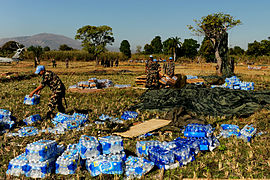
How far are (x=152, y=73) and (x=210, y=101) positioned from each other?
16.2ft

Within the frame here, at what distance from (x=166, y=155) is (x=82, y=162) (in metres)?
1.56

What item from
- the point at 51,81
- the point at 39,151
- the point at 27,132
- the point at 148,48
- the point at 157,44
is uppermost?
the point at 157,44

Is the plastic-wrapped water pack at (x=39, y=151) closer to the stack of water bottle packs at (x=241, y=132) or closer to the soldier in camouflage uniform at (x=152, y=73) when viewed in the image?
the stack of water bottle packs at (x=241, y=132)

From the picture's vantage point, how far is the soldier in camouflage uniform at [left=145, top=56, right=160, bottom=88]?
42.2ft

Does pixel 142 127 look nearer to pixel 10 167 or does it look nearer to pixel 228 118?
pixel 228 118

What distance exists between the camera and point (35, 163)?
13.1ft

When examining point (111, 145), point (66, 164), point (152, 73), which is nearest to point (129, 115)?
point (111, 145)

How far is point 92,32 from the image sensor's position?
3869 cm

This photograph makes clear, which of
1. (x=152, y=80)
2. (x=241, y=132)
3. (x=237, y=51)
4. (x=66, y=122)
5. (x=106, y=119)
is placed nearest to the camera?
(x=241, y=132)

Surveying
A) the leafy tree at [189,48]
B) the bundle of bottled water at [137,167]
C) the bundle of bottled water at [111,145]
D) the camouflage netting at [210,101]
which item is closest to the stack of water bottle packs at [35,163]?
the bundle of bottled water at [111,145]

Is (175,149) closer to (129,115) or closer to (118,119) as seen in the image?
(118,119)

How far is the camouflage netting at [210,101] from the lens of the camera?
25.9 ft

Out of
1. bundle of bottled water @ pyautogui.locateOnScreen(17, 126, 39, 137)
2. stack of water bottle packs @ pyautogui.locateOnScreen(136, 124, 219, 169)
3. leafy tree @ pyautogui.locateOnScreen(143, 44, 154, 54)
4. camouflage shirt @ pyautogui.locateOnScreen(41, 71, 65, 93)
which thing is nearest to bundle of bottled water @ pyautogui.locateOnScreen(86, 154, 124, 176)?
stack of water bottle packs @ pyautogui.locateOnScreen(136, 124, 219, 169)

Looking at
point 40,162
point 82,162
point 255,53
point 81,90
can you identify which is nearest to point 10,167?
point 40,162
